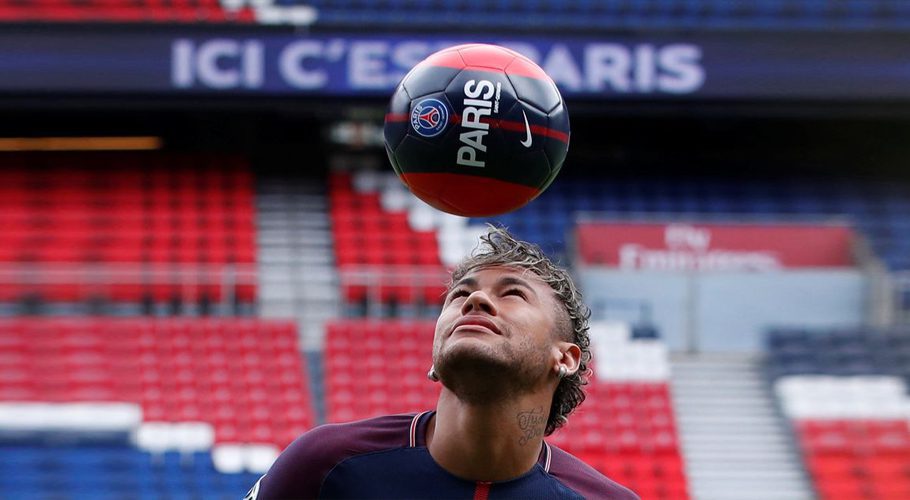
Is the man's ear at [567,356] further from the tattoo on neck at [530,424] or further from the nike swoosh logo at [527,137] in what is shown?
the nike swoosh logo at [527,137]

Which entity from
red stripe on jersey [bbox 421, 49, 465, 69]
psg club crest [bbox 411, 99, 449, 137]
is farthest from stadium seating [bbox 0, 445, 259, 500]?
psg club crest [bbox 411, 99, 449, 137]

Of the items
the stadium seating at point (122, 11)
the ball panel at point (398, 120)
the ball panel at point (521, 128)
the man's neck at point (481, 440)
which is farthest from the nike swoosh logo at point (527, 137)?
the stadium seating at point (122, 11)

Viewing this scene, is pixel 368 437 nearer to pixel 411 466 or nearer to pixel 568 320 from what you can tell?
pixel 411 466

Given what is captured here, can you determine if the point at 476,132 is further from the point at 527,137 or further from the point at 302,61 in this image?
the point at 302,61

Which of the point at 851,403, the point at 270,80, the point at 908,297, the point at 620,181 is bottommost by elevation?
the point at 851,403

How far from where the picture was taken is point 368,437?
269 cm

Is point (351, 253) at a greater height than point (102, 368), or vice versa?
point (351, 253)

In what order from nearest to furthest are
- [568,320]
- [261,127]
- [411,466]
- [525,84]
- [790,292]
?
[411,466] < [568,320] < [525,84] < [790,292] < [261,127]

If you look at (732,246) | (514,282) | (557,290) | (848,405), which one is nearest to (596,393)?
(848,405)

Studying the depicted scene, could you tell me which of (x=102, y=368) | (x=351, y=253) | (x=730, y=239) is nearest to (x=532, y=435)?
(x=102, y=368)

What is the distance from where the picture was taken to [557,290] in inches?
116

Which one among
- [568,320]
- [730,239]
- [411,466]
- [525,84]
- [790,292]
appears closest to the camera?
[411,466]

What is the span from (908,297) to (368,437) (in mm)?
10271

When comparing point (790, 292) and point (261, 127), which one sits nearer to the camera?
point (790, 292)
